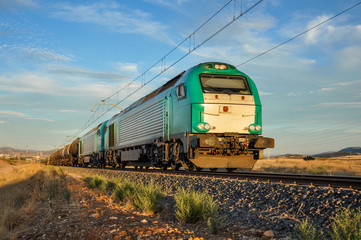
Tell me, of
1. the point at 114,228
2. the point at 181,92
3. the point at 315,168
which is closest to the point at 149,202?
the point at 114,228

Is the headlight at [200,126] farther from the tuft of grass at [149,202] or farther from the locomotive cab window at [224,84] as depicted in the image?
the tuft of grass at [149,202]

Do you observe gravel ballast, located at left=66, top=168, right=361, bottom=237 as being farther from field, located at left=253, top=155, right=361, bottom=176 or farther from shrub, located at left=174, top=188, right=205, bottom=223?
field, located at left=253, top=155, right=361, bottom=176

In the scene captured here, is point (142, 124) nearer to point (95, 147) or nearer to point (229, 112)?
point (229, 112)

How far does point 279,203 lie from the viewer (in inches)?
239

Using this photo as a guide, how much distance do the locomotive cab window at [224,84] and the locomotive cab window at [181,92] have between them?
828 millimetres

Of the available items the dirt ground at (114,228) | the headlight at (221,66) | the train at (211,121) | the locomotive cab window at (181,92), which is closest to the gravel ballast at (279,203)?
the dirt ground at (114,228)

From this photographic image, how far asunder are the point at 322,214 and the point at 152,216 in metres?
3.53

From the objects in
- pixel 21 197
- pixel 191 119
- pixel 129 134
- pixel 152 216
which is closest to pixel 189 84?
pixel 191 119

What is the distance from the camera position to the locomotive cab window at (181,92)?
12.7 m

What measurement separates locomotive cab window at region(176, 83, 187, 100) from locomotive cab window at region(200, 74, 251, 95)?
828 millimetres

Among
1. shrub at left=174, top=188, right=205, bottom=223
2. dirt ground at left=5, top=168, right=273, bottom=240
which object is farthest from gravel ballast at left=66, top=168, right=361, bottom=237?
shrub at left=174, top=188, right=205, bottom=223

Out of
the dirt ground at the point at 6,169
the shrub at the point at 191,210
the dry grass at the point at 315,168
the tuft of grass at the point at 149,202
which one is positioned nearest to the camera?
the shrub at the point at 191,210

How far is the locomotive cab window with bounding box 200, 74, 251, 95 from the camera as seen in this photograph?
1239cm

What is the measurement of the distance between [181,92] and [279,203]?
24.8 ft
